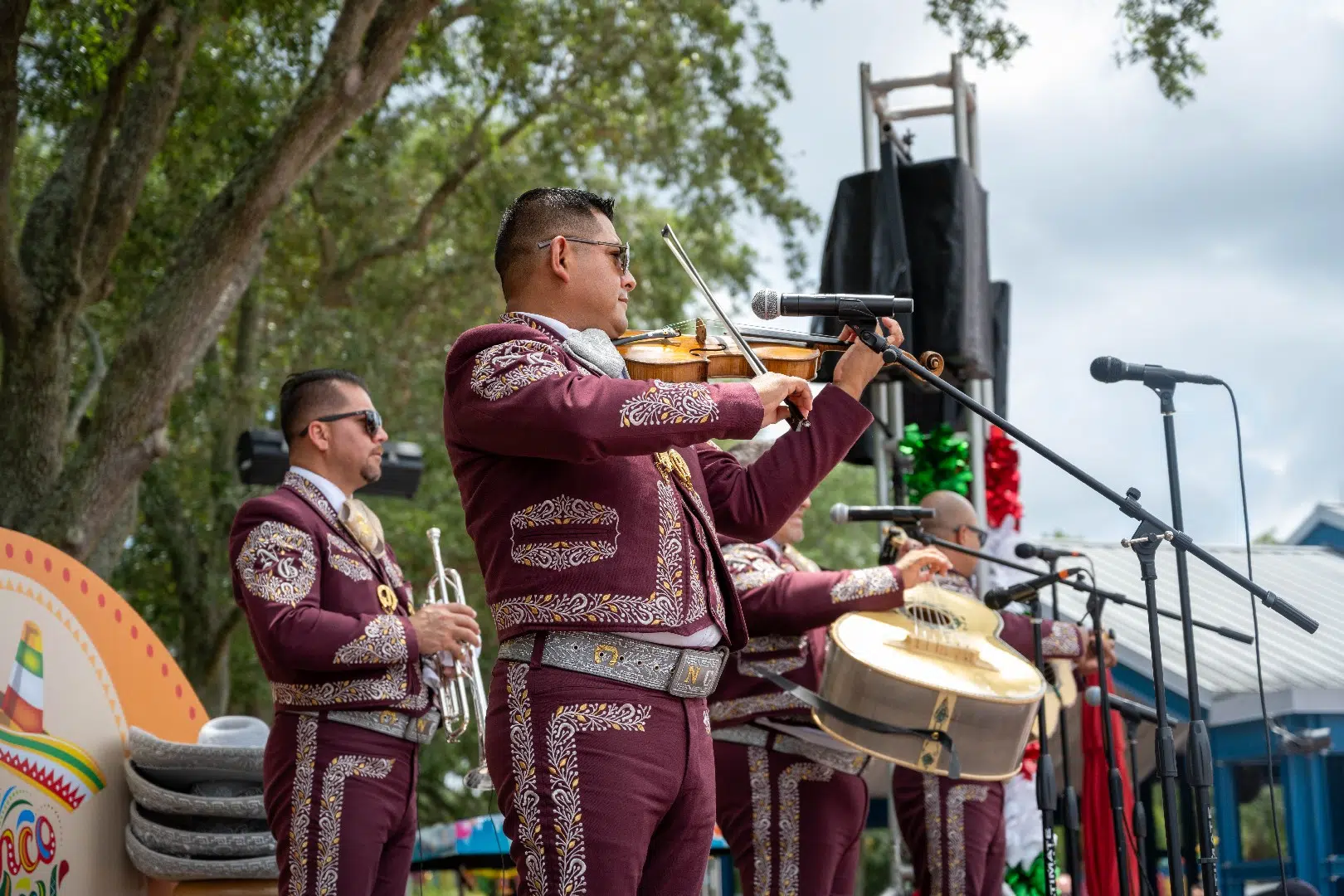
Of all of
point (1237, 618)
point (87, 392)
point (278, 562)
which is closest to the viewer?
point (278, 562)

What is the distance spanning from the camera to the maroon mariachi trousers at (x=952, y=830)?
5363mm

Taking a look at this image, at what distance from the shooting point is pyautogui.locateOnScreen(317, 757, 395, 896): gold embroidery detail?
3865 millimetres

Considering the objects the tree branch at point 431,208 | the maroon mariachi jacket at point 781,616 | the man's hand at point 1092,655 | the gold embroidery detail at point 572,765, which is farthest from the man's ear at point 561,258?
the tree branch at point 431,208

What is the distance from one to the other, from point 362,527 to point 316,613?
50 centimetres

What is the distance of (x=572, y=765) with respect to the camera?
2.75 meters

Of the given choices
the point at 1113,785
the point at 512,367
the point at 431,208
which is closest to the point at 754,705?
the point at 1113,785

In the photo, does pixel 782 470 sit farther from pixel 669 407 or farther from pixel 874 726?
pixel 874 726

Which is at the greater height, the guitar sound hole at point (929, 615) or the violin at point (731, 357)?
the violin at point (731, 357)

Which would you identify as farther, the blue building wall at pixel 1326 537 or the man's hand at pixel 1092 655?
the blue building wall at pixel 1326 537

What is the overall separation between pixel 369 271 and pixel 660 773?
1318 cm

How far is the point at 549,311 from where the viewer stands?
3186 millimetres

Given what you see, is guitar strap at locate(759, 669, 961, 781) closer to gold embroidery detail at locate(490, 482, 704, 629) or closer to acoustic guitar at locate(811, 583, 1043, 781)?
acoustic guitar at locate(811, 583, 1043, 781)

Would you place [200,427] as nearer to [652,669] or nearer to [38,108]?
[38,108]

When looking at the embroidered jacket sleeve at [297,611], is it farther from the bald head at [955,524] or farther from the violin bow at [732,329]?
the bald head at [955,524]
